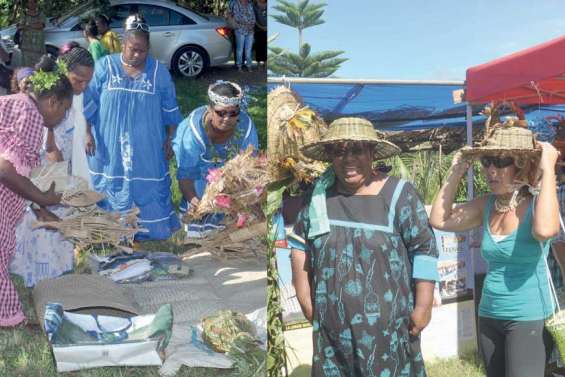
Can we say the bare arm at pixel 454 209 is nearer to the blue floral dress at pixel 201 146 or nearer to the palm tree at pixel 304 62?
the palm tree at pixel 304 62

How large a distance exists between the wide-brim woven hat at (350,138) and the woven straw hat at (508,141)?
36cm

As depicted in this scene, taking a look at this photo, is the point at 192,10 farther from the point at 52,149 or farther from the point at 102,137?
the point at 52,149

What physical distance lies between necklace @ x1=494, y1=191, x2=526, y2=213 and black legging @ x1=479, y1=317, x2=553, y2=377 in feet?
1.59

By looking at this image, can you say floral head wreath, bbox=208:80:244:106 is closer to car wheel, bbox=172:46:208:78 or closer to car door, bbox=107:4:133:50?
car wheel, bbox=172:46:208:78

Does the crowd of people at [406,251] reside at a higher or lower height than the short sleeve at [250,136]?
lower

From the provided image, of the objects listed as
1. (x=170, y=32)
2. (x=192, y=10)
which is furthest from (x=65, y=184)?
(x=192, y=10)

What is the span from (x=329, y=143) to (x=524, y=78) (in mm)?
923

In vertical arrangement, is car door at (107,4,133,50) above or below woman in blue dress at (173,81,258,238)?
above

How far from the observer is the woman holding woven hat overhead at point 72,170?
4789 mm

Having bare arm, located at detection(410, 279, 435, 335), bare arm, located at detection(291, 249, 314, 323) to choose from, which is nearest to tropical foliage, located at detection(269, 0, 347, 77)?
bare arm, located at detection(291, 249, 314, 323)

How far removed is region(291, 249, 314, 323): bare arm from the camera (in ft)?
11.2

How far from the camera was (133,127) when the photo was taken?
5.02 metres

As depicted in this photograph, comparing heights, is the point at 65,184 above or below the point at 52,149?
below

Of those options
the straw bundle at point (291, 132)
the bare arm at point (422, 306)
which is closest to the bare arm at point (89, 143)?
the straw bundle at point (291, 132)
